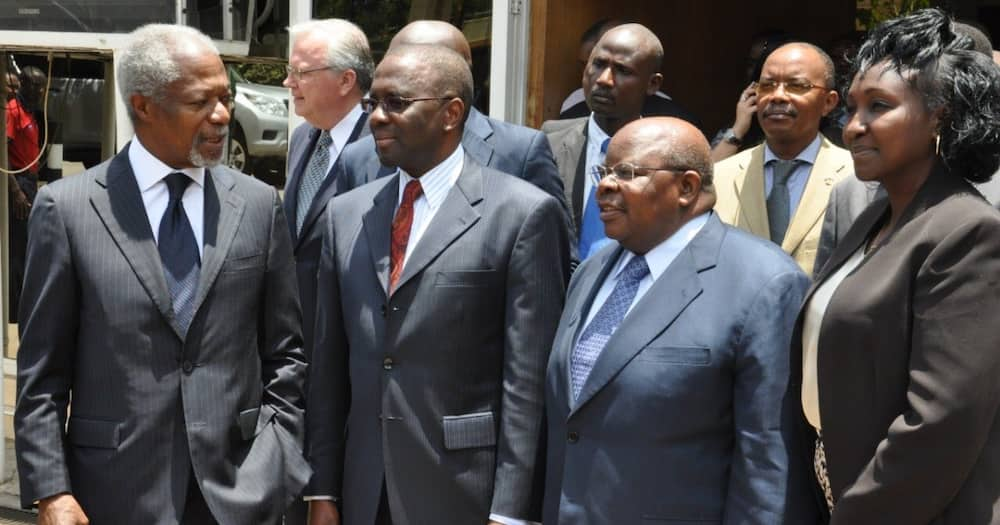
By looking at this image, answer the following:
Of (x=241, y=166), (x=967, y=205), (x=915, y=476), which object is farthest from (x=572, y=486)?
(x=241, y=166)

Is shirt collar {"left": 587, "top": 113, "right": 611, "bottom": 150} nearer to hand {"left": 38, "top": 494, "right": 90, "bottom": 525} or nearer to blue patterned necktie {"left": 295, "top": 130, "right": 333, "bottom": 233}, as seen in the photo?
blue patterned necktie {"left": 295, "top": 130, "right": 333, "bottom": 233}

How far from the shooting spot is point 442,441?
346 cm

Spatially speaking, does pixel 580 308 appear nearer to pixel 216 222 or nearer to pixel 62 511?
pixel 216 222

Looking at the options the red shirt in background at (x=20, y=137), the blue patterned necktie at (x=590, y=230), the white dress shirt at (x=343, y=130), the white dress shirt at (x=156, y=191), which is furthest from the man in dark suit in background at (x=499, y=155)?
the red shirt in background at (x=20, y=137)

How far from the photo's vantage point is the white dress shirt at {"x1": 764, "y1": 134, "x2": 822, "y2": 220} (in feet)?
14.3

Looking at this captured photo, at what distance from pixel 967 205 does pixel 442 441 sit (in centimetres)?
151

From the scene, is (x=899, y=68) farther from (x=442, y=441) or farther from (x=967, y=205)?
(x=442, y=441)

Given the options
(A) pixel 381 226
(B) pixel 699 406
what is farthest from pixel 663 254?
(A) pixel 381 226

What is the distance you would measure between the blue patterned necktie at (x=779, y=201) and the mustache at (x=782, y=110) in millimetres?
169

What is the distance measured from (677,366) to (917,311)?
0.60 m

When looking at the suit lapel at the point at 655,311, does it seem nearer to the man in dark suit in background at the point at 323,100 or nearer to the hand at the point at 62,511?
the hand at the point at 62,511

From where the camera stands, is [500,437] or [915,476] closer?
[915,476]

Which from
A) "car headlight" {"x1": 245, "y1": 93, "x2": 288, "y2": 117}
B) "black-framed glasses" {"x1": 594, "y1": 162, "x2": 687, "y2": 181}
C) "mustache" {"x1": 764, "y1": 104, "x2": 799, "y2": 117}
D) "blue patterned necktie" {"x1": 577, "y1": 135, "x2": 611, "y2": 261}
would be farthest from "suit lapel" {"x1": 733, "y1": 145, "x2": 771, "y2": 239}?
"car headlight" {"x1": 245, "y1": 93, "x2": 288, "y2": 117}

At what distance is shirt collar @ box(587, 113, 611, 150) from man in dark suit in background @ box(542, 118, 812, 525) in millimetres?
1588
